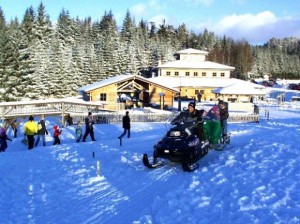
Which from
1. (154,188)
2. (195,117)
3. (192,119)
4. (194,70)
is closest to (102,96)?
(194,70)

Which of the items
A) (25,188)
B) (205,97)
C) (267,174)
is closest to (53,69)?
(205,97)

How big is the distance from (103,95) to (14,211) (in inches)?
1328

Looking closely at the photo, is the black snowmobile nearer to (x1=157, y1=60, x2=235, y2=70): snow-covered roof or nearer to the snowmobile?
the snowmobile

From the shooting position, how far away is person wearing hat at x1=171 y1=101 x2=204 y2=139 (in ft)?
48.3

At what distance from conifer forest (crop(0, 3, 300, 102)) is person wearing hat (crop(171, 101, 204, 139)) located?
40.6 m

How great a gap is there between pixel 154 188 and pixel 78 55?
6349cm

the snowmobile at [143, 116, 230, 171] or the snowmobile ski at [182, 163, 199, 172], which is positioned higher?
the snowmobile at [143, 116, 230, 171]

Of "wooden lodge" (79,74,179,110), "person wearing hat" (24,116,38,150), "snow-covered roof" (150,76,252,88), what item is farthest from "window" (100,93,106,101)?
"person wearing hat" (24,116,38,150)

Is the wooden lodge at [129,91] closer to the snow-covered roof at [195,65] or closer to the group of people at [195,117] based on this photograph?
the snow-covered roof at [195,65]

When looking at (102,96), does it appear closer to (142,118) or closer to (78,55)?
(142,118)

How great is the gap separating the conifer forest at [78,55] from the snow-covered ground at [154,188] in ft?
128

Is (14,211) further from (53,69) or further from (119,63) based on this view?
(119,63)

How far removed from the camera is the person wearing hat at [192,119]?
14.7 metres

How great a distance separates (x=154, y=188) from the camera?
38.7 ft
